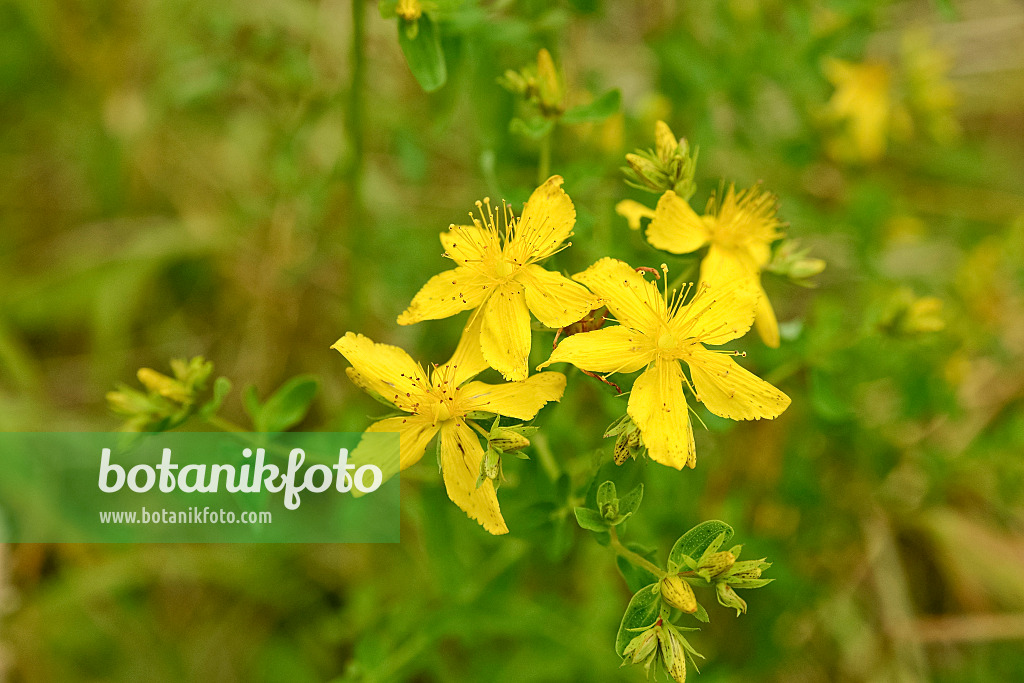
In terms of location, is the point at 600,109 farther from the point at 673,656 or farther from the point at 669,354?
the point at 673,656

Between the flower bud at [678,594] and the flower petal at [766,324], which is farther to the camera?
the flower petal at [766,324]

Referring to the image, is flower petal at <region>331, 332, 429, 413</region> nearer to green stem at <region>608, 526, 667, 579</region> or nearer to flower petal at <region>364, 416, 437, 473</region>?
flower petal at <region>364, 416, 437, 473</region>

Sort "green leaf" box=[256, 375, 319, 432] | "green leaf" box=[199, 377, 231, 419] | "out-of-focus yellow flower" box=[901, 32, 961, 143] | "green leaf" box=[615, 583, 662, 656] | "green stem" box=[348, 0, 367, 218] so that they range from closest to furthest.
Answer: "green leaf" box=[615, 583, 662, 656] → "green leaf" box=[199, 377, 231, 419] → "green leaf" box=[256, 375, 319, 432] → "green stem" box=[348, 0, 367, 218] → "out-of-focus yellow flower" box=[901, 32, 961, 143]

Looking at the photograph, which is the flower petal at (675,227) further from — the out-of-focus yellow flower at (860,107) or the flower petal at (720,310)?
the out-of-focus yellow flower at (860,107)

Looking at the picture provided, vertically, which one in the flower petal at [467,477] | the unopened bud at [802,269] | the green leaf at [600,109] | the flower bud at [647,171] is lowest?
the flower petal at [467,477]

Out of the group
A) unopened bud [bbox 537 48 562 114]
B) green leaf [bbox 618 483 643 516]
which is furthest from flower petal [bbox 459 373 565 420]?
unopened bud [bbox 537 48 562 114]

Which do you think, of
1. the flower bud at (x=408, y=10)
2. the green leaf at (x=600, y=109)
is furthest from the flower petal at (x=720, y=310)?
the flower bud at (x=408, y=10)

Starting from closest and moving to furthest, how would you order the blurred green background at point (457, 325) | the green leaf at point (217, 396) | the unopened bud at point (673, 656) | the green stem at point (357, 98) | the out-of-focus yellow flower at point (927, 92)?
the unopened bud at point (673, 656) < the green leaf at point (217, 396) < the green stem at point (357, 98) < the blurred green background at point (457, 325) < the out-of-focus yellow flower at point (927, 92)
